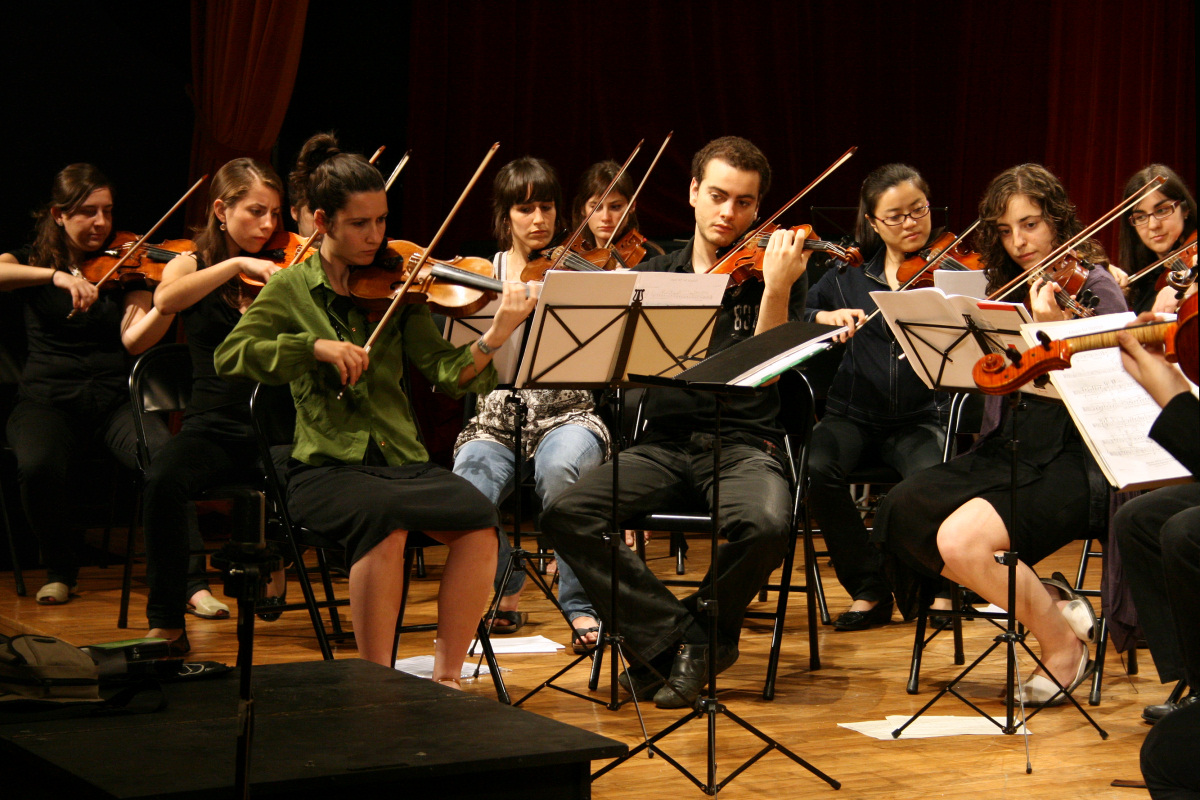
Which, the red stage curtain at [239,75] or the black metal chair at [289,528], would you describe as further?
the red stage curtain at [239,75]

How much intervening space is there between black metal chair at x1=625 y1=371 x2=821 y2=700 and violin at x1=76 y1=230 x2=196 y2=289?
1844mm

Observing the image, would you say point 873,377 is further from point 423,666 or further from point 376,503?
point 376,503

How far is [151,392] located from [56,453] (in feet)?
1.27

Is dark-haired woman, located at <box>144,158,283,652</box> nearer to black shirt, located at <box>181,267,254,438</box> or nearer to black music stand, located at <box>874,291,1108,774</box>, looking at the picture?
black shirt, located at <box>181,267,254,438</box>

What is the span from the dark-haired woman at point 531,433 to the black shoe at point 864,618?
75cm

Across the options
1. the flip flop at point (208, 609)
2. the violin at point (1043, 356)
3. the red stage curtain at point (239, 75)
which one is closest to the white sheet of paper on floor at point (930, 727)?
the violin at point (1043, 356)

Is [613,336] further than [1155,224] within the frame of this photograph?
No

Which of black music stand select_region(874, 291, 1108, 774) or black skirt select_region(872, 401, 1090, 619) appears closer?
black music stand select_region(874, 291, 1108, 774)

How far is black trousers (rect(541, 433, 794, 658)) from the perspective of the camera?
8.77 feet

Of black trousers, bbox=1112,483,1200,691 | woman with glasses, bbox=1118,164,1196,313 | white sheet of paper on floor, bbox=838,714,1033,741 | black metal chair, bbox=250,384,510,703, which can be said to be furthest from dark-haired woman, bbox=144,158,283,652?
woman with glasses, bbox=1118,164,1196,313

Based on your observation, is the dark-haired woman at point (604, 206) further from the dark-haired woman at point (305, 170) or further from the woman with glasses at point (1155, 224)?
the woman with glasses at point (1155, 224)

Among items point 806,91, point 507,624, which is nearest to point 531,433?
point 507,624

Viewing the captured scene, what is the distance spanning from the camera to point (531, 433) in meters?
3.42

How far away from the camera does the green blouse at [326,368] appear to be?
253cm
